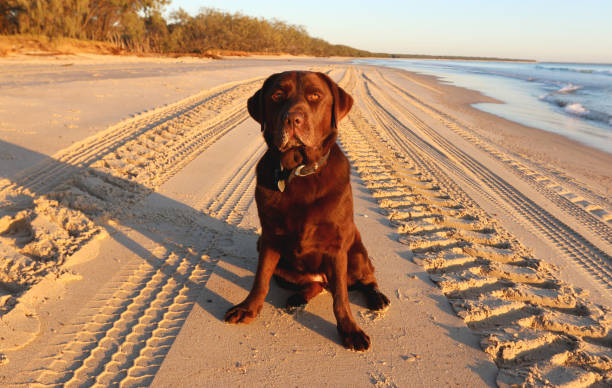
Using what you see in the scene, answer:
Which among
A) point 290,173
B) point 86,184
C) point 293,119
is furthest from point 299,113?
point 86,184

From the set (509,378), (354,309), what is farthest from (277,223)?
(509,378)

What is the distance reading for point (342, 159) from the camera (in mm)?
2473

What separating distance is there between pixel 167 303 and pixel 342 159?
1587 mm

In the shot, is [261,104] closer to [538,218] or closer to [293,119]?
[293,119]

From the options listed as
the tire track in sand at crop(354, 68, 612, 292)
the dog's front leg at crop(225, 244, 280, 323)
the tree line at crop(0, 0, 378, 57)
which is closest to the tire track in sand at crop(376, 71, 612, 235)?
the tire track in sand at crop(354, 68, 612, 292)

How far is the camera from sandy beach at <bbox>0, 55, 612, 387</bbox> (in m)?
2.05

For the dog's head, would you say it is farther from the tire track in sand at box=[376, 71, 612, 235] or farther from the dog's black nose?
the tire track in sand at box=[376, 71, 612, 235]

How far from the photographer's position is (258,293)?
2.42 m

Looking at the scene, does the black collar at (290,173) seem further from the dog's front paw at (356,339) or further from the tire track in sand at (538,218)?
the tire track in sand at (538,218)

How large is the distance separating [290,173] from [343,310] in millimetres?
929

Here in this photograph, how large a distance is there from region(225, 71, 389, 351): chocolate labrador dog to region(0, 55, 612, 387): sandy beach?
273 millimetres

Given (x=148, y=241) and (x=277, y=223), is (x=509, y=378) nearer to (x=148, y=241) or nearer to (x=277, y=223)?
(x=277, y=223)

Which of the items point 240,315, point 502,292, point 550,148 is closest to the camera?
point 240,315

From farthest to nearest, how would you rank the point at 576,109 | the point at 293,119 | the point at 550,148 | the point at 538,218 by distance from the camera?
1. the point at 576,109
2. the point at 550,148
3. the point at 538,218
4. the point at 293,119
